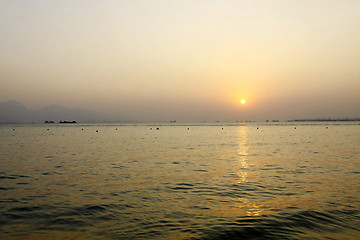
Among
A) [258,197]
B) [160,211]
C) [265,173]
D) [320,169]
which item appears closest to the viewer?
[160,211]

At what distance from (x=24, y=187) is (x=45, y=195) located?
359cm

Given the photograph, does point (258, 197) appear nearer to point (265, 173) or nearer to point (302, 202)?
point (302, 202)

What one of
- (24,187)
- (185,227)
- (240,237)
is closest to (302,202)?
(240,237)

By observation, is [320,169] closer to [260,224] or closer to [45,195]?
[260,224]

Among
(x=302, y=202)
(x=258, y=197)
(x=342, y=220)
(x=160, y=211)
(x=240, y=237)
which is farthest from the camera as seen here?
(x=258, y=197)

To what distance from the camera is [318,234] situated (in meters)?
12.1

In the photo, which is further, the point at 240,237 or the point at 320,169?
the point at 320,169

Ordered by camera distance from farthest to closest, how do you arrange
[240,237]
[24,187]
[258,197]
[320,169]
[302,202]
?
[320,169] < [24,187] < [258,197] < [302,202] < [240,237]

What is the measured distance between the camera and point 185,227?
503 inches

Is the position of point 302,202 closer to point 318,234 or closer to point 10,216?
point 318,234

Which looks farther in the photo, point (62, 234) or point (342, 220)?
point (342, 220)

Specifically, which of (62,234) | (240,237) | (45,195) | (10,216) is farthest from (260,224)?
(45,195)

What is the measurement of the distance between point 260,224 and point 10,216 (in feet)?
40.8

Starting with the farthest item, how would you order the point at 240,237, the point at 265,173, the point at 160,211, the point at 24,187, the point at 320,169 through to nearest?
the point at 320,169 < the point at 265,173 < the point at 24,187 < the point at 160,211 < the point at 240,237
